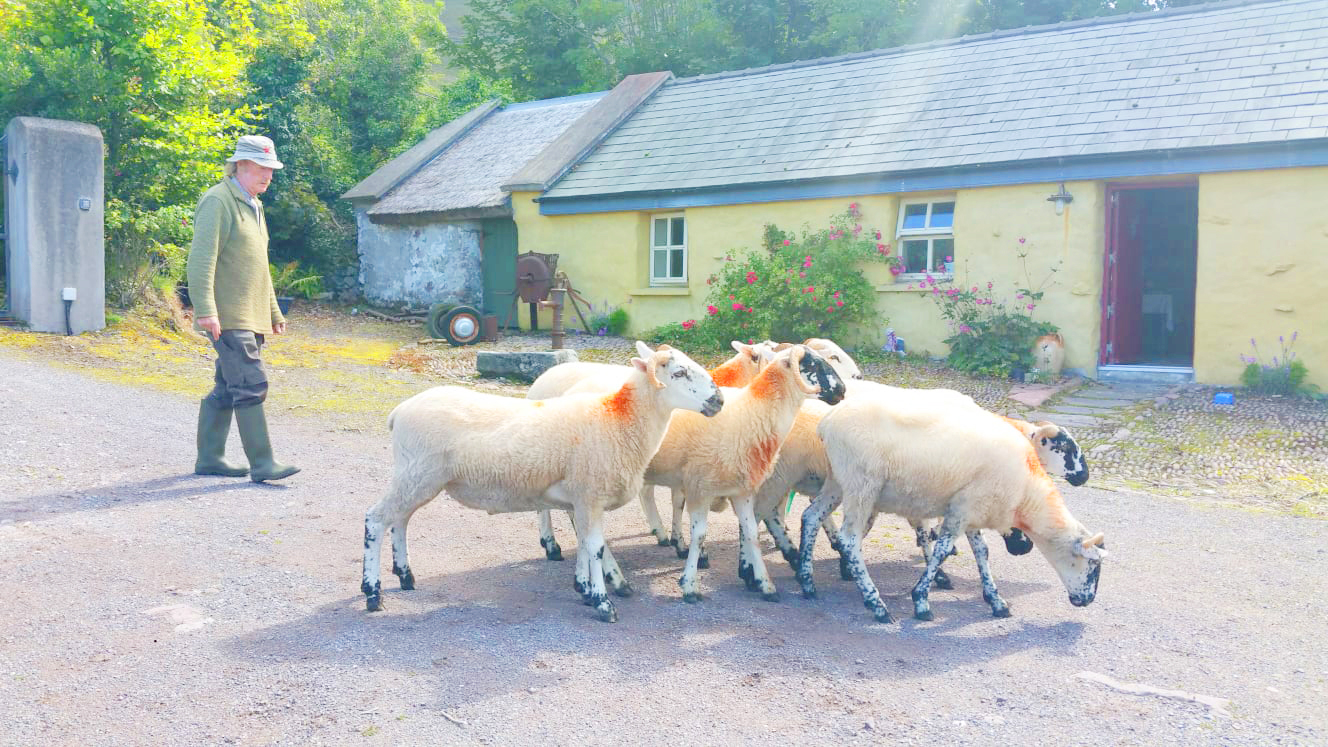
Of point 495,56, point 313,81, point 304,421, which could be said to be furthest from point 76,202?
point 495,56

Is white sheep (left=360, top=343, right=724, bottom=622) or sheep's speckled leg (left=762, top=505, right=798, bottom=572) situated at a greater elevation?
white sheep (left=360, top=343, right=724, bottom=622)

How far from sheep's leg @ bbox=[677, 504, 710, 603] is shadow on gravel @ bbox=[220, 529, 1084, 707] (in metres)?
0.07

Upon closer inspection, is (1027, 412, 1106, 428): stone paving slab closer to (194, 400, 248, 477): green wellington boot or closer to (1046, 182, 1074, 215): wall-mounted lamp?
(1046, 182, 1074, 215): wall-mounted lamp

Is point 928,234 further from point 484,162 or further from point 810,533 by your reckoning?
point 484,162

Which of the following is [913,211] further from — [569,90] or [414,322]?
[569,90]

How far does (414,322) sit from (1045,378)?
→ 40.1 ft

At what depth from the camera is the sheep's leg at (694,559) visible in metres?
5.35

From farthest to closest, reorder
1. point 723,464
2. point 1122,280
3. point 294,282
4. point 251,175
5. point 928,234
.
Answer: point 294,282
point 928,234
point 1122,280
point 251,175
point 723,464

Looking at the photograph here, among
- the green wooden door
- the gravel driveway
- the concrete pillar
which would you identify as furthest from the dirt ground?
the green wooden door

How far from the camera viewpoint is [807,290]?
13.9m

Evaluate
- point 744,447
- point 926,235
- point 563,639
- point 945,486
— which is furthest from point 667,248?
point 563,639

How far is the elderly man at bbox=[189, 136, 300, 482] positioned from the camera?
6.82 meters

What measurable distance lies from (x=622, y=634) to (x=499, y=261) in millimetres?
15756

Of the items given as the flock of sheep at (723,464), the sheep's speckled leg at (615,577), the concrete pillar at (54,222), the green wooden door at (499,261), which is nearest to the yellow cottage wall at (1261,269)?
the flock of sheep at (723,464)
